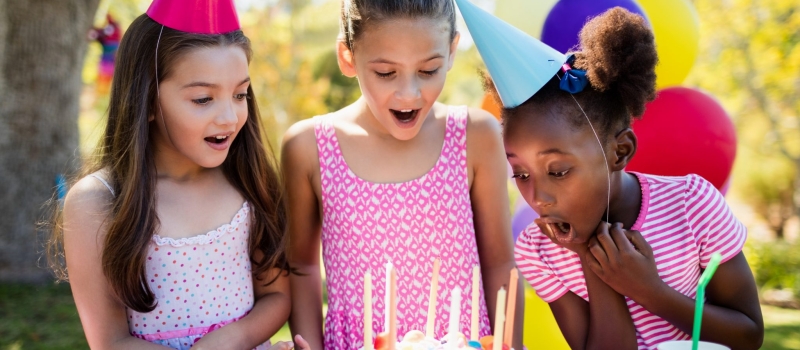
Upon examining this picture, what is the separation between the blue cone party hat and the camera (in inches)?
71.9

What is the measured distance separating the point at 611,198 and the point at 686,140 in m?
0.91

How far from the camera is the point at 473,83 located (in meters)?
24.8

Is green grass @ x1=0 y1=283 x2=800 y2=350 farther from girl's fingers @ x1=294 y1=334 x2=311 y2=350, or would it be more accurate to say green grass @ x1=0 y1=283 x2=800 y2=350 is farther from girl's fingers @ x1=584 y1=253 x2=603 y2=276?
girl's fingers @ x1=584 y1=253 x2=603 y2=276

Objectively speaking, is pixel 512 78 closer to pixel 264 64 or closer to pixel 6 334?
pixel 6 334

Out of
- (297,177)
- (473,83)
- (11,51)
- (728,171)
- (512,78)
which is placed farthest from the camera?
(473,83)

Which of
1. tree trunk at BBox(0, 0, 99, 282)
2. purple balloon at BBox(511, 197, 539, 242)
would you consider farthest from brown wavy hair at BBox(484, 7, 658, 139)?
tree trunk at BBox(0, 0, 99, 282)

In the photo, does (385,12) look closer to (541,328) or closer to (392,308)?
(392,308)

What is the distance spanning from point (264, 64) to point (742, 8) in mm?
9270

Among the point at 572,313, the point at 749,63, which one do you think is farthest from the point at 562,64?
the point at 749,63

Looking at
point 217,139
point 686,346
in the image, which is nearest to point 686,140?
point 686,346

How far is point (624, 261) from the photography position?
193 centimetres

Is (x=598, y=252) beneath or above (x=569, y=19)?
beneath

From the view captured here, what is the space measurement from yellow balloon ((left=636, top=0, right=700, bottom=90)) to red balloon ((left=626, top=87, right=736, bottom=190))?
0.56 ft

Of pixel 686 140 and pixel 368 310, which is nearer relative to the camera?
pixel 368 310
